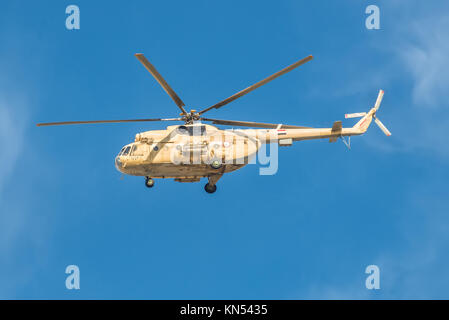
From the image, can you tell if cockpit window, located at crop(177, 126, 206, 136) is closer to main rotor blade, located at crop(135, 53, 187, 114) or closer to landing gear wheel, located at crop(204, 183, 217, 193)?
main rotor blade, located at crop(135, 53, 187, 114)

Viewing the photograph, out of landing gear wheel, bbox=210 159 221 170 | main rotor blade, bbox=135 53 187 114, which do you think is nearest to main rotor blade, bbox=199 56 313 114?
main rotor blade, bbox=135 53 187 114

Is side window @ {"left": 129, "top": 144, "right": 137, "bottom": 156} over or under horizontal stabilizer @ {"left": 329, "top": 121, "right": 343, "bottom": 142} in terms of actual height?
under

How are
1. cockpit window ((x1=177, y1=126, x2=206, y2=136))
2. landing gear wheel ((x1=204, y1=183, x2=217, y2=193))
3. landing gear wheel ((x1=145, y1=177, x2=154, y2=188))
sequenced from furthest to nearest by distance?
1. landing gear wheel ((x1=204, y1=183, x2=217, y2=193))
2. landing gear wheel ((x1=145, y1=177, x2=154, y2=188))
3. cockpit window ((x1=177, y1=126, x2=206, y2=136))

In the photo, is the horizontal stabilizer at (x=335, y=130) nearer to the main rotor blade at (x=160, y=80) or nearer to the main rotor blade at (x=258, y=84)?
the main rotor blade at (x=258, y=84)

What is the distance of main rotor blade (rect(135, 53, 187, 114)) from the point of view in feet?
112

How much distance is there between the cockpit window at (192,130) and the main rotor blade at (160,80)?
37.8 inches

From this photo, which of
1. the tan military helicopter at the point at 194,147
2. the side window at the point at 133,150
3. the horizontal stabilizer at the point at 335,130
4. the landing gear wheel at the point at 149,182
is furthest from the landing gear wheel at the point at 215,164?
the horizontal stabilizer at the point at 335,130

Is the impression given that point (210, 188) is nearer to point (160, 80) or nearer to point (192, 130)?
point (192, 130)

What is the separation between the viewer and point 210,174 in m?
39.2

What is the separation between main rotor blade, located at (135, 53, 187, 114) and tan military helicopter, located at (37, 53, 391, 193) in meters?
0.06

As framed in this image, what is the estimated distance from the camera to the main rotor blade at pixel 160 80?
34081 millimetres

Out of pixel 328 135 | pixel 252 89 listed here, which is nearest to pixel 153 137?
pixel 252 89

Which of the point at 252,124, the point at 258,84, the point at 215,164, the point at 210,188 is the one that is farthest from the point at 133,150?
the point at 258,84

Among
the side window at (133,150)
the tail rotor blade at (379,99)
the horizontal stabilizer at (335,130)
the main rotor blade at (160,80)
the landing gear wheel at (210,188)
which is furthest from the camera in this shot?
the tail rotor blade at (379,99)
